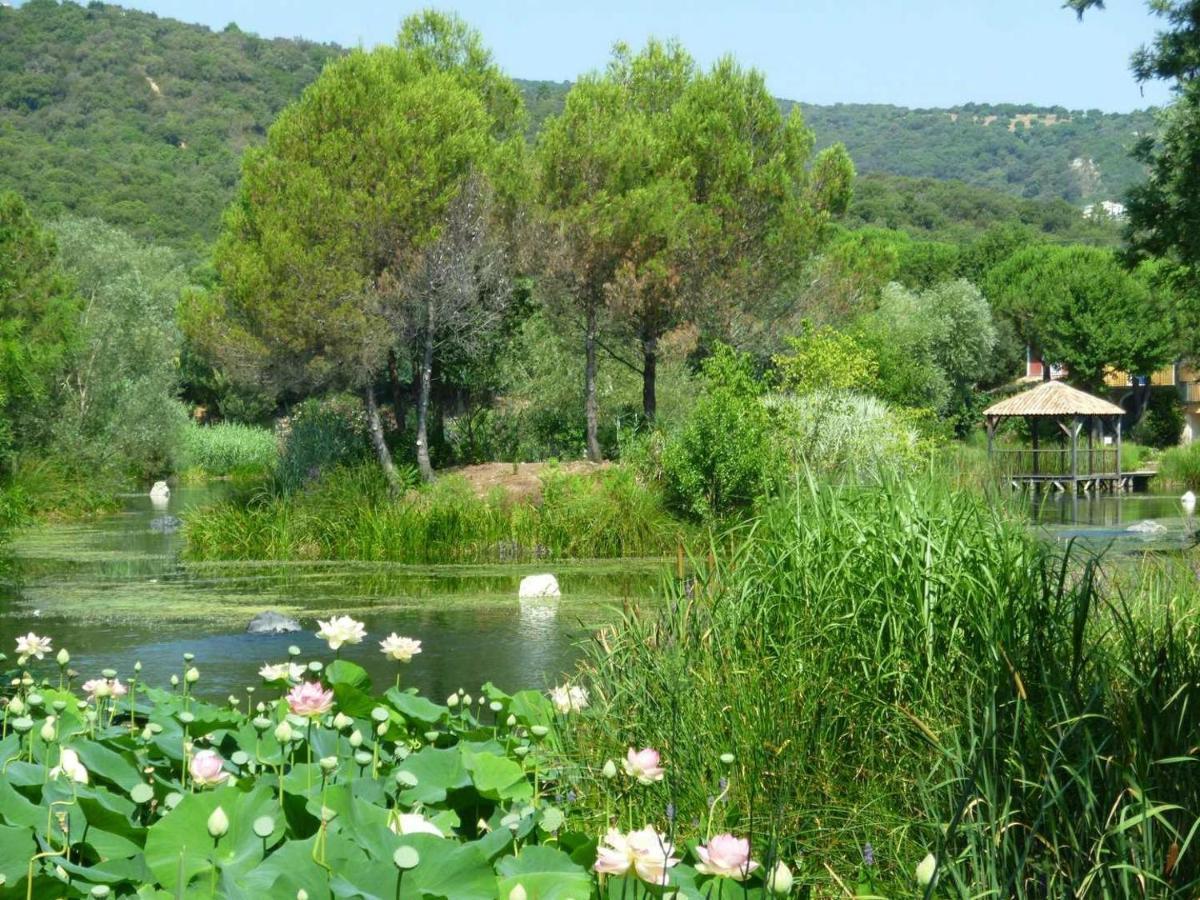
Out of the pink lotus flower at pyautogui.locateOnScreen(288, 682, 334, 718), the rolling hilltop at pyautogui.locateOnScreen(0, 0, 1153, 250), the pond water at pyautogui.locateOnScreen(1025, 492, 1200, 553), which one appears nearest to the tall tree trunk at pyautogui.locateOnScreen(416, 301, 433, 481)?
the pond water at pyautogui.locateOnScreen(1025, 492, 1200, 553)

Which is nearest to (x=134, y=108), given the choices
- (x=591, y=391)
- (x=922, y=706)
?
(x=591, y=391)

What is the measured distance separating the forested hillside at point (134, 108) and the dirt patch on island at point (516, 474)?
35.7 metres

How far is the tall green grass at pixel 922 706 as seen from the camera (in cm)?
361

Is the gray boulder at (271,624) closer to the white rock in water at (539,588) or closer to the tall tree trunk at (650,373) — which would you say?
the white rock in water at (539,588)

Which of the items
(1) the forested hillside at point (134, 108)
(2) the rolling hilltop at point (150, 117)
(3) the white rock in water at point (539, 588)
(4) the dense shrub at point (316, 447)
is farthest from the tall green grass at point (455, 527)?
(1) the forested hillside at point (134, 108)

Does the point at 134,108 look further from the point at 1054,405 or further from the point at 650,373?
the point at 650,373

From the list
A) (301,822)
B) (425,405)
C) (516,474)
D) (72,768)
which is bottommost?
(516,474)

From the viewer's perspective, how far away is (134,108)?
9088 cm

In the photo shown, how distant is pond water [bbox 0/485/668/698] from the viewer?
10195mm

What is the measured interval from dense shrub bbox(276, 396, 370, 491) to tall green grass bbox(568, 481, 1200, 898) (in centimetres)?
1556

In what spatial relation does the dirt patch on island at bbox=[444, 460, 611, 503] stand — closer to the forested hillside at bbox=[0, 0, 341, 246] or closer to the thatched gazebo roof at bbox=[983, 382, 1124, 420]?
the thatched gazebo roof at bbox=[983, 382, 1124, 420]

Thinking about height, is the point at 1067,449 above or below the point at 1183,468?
above

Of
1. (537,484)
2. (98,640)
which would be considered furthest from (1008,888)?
(537,484)

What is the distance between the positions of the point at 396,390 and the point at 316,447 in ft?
8.88
